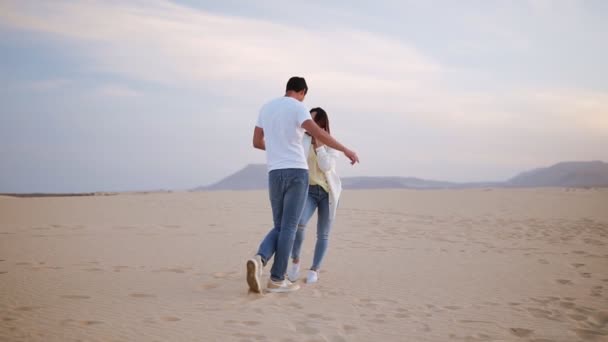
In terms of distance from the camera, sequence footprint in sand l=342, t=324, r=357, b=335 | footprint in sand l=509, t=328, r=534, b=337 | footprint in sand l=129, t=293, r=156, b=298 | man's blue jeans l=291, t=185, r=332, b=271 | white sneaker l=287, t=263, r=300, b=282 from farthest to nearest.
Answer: white sneaker l=287, t=263, r=300, b=282 < man's blue jeans l=291, t=185, r=332, b=271 < footprint in sand l=129, t=293, r=156, b=298 < footprint in sand l=509, t=328, r=534, b=337 < footprint in sand l=342, t=324, r=357, b=335

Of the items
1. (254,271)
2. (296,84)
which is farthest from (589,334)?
(296,84)

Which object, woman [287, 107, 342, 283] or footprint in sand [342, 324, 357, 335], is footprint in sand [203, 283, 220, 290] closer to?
woman [287, 107, 342, 283]

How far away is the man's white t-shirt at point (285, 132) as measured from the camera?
14.7 ft

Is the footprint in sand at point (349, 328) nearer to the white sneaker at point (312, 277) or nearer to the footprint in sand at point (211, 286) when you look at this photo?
the white sneaker at point (312, 277)

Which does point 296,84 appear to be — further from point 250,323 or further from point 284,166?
point 250,323

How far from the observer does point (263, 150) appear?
4938mm

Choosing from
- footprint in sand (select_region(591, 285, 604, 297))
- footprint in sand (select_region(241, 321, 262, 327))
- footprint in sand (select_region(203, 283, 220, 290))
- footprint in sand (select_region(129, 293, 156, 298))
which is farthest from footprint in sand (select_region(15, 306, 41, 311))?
footprint in sand (select_region(591, 285, 604, 297))

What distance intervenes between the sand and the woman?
0.38 meters

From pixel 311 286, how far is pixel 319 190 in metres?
1.03

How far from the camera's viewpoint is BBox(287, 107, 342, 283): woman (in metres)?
5.04

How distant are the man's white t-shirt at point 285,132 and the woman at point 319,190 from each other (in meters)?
0.44

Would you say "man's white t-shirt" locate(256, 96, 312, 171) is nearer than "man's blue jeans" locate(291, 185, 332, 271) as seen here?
Yes

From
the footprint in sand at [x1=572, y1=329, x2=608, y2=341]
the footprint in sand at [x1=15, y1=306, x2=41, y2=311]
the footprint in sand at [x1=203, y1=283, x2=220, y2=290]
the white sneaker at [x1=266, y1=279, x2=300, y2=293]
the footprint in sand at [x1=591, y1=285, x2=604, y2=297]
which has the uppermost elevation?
the footprint in sand at [x1=591, y1=285, x2=604, y2=297]

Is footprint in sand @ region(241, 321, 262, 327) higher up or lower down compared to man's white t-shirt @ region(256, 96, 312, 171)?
lower down
